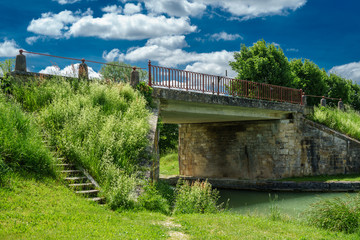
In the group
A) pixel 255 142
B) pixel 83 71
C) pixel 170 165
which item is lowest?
pixel 170 165

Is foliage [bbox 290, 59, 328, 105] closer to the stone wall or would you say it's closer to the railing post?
the stone wall

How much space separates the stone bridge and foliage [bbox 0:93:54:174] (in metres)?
8.18

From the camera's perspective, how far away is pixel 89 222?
19.5 ft

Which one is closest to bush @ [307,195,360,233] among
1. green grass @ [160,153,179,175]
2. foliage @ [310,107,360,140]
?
foliage @ [310,107,360,140]

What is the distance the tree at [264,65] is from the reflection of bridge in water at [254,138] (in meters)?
7.33

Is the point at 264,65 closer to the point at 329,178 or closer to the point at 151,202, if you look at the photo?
the point at 329,178

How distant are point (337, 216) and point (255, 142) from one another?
13623mm

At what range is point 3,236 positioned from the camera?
4953mm

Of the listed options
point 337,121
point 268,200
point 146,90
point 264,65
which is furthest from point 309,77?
point 146,90

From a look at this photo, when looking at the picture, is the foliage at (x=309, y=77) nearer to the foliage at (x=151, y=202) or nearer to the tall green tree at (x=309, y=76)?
the tall green tree at (x=309, y=76)

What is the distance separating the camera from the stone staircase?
7.58m

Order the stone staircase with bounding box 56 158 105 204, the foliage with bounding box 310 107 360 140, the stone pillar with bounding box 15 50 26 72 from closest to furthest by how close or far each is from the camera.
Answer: the stone staircase with bounding box 56 158 105 204 → the stone pillar with bounding box 15 50 26 72 → the foliage with bounding box 310 107 360 140

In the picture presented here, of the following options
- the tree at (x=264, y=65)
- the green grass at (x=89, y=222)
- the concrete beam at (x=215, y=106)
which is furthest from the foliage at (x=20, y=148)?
the tree at (x=264, y=65)

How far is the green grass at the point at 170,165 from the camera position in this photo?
26473 mm
